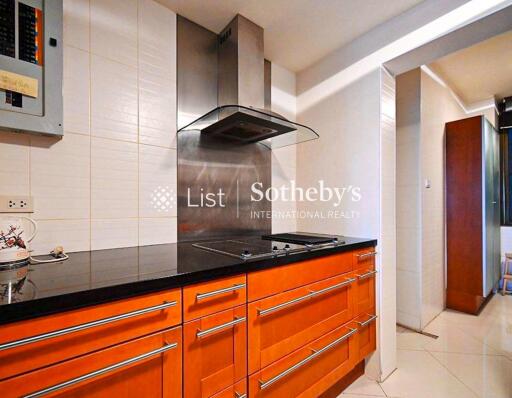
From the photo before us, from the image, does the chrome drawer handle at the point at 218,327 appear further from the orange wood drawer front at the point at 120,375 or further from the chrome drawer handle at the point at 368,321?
the chrome drawer handle at the point at 368,321

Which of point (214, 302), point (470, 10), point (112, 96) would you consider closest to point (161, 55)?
point (112, 96)

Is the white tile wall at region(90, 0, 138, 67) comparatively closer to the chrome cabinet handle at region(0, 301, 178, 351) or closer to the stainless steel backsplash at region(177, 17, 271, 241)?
the stainless steel backsplash at region(177, 17, 271, 241)

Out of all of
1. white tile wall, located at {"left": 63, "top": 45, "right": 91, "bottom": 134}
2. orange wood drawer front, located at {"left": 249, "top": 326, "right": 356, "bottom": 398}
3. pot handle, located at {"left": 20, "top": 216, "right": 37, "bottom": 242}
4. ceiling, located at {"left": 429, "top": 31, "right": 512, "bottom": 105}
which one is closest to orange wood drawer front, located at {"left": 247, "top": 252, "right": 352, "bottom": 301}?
orange wood drawer front, located at {"left": 249, "top": 326, "right": 356, "bottom": 398}

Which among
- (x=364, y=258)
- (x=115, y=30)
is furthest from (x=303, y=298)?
(x=115, y=30)

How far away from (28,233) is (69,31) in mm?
938

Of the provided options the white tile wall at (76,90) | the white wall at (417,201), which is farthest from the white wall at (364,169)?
the white tile wall at (76,90)

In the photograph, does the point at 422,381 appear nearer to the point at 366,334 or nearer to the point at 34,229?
the point at 366,334

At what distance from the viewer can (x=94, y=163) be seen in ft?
4.16

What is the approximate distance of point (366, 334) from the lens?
5.27ft

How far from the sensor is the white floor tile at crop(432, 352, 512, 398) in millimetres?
1551

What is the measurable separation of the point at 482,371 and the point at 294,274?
1.64 metres

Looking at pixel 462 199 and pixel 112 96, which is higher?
pixel 112 96

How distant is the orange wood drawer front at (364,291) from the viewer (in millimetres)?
1540

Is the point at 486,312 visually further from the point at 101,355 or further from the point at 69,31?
the point at 69,31
